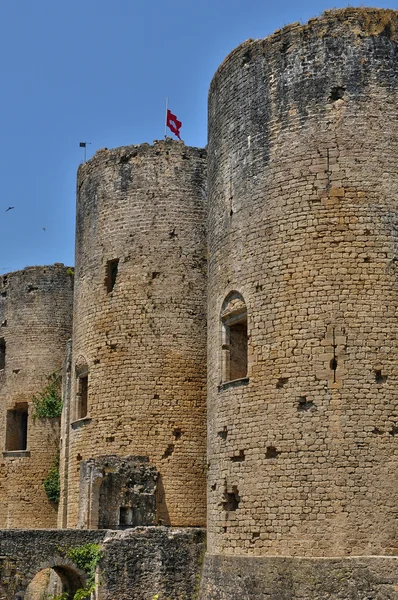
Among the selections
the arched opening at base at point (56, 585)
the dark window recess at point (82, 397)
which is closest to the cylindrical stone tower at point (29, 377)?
the arched opening at base at point (56, 585)

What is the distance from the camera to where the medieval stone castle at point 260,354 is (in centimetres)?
1636

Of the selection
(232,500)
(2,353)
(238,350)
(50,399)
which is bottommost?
(232,500)

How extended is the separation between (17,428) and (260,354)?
53.4 feet

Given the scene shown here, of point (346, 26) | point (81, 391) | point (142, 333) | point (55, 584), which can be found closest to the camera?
point (346, 26)

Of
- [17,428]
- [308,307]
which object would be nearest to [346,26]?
[308,307]

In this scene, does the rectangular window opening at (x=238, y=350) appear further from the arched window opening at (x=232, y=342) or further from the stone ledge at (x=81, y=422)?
the stone ledge at (x=81, y=422)

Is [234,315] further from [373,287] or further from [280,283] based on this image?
[373,287]

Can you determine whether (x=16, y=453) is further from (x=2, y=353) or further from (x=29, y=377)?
(x=2, y=353)

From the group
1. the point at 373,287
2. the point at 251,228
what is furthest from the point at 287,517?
the point at 251,228

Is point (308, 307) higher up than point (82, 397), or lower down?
higher up

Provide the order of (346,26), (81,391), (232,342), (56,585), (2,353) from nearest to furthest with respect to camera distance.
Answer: (346,26), (232,342), (56,585), (81,391), (2,353)

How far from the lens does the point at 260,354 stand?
57.7 feet

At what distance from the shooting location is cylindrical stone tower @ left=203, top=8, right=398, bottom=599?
1633 centimetres

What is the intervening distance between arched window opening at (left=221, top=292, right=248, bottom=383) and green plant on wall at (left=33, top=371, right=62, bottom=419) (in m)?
13.0
